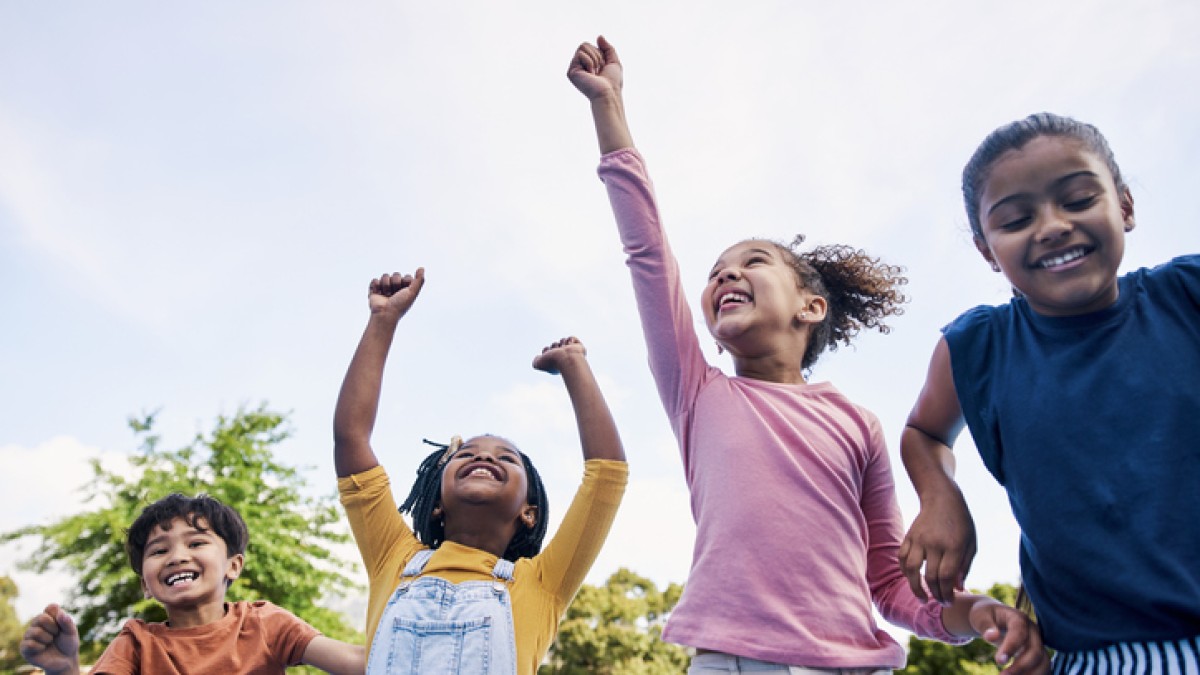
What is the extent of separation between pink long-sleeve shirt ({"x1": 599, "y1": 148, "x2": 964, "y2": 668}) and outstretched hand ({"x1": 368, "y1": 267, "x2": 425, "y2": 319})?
88 centimetres

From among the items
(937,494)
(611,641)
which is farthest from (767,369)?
(611,641)

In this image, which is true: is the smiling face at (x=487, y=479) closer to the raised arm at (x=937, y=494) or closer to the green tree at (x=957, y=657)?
the raised arm at (x=937, y=494)

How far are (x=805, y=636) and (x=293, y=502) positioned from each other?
592 inches

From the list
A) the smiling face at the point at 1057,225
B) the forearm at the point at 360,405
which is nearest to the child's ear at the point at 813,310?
the smiling face at the point at 1057,225

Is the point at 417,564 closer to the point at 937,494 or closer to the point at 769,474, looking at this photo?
the point at 769,474

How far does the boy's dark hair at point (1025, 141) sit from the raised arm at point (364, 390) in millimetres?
1946

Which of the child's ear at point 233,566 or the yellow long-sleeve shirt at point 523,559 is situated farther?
the child's ear at point 233,566

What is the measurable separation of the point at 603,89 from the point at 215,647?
2294mm

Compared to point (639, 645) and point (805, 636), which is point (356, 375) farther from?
point (639, 645)

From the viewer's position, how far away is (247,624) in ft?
10.2

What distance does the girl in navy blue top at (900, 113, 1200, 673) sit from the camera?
5.45ft

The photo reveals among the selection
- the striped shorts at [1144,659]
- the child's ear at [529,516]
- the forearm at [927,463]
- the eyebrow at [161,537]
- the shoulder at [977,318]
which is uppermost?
the shoulder at [977,318]

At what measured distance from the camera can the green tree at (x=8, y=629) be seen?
2495 cm

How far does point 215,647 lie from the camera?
9.81ft
